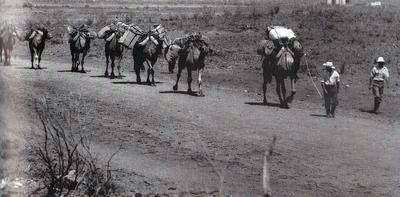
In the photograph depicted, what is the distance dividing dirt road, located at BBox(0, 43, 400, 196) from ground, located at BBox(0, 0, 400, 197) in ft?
0.08

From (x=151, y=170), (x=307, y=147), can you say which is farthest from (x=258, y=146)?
(x=151, y=170)

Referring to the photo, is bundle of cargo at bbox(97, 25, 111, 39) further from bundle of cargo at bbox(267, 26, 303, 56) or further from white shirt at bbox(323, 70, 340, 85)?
white shirt at bbox(323, 70, 340, 85)

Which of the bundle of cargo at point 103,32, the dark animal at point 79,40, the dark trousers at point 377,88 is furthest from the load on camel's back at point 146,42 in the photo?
the dark trousers at point 377,88

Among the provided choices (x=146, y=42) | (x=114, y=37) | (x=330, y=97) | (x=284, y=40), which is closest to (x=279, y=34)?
(x=284, y=40)

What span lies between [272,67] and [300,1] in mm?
43995

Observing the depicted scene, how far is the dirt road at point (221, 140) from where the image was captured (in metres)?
13.0

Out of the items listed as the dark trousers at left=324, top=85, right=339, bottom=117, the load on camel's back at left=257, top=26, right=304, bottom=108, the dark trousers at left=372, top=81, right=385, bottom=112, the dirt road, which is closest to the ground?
the dirt road

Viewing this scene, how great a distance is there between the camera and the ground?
1313cm

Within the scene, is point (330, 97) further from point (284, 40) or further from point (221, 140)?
point (221, 140)

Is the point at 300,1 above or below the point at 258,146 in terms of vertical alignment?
above

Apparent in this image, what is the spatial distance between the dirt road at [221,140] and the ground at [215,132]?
0.02 metres

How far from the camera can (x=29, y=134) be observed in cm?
1573

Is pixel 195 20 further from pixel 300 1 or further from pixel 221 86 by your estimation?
pixel 300 1

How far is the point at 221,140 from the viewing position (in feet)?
49.8
